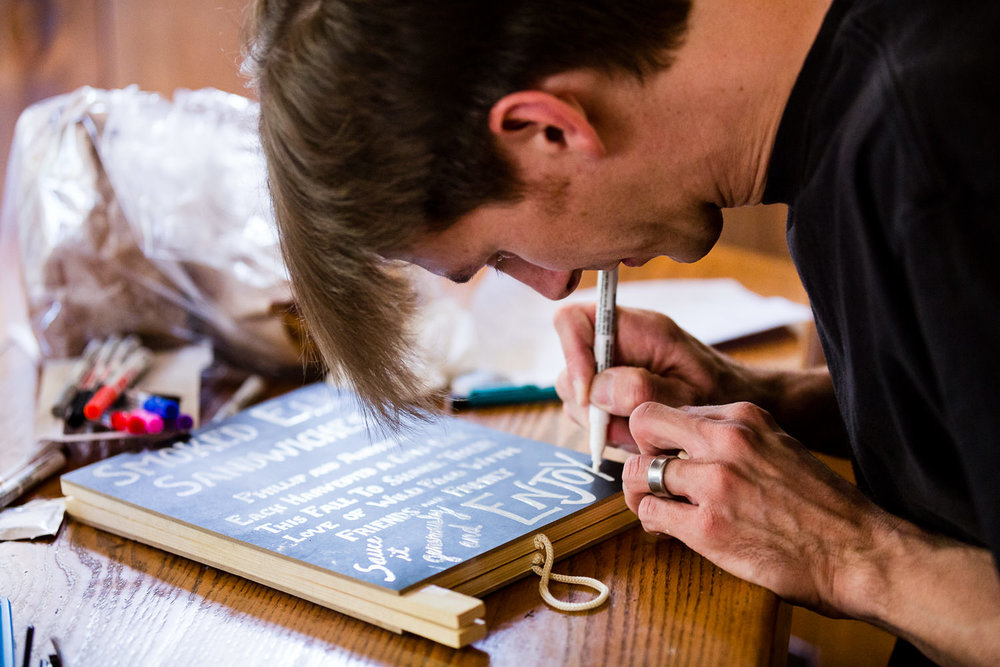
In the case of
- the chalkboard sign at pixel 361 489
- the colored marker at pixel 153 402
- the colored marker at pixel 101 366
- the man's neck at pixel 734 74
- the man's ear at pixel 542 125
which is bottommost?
the chalkboard sign at pixel 361 489

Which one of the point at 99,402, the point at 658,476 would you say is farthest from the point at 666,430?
the point at 99,402

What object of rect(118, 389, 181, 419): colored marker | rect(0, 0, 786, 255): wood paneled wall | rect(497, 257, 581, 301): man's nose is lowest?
rect(118, 389, 181, 419): colored marker

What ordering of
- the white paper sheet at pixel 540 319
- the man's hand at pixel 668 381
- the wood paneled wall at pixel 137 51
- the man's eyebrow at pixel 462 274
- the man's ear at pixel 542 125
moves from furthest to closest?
the wood paneled wall at pixel 137 51
the white paper sheet at pixel 540 319
the man's hand at pixel 668 381
the man's eyebrow at pixel 462 274
the man's ear at pixel 542 125

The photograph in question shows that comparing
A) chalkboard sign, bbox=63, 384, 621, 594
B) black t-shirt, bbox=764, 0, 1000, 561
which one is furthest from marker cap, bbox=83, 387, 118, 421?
black t-shirt, bbox=764, 0, 1000, 561

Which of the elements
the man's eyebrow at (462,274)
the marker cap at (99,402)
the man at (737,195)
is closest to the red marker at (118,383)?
the marker cap at (99,402)

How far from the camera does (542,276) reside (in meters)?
0.83

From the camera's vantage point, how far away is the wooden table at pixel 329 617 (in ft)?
2.01

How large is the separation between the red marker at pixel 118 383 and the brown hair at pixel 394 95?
36 centimetres

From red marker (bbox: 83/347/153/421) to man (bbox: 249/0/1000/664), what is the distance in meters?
0.33

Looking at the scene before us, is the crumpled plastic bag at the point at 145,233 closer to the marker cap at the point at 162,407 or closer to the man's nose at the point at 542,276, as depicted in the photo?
the marker cap at the point at 162,407

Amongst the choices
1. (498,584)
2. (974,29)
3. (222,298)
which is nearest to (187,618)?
(498,584)

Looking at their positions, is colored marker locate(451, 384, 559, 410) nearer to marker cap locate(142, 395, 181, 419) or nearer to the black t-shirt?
marker cap locate(142, 395, 181, 419)

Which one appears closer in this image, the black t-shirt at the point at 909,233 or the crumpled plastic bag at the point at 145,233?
the black t-shirt at the point at 909,233

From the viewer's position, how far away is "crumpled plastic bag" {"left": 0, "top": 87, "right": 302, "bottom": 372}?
3.66 feet
